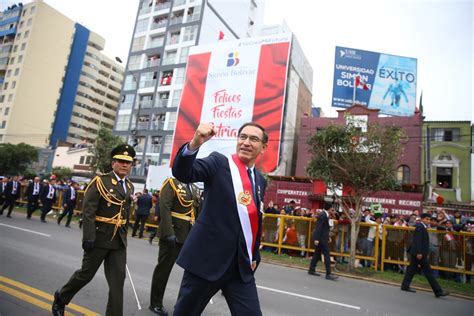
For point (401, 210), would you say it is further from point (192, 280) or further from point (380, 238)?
point (192, 280)

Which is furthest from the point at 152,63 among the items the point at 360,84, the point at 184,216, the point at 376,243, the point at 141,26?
the point at 184,216

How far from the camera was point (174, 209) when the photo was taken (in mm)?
5234

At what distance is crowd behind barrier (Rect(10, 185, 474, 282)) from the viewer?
10.0 meters

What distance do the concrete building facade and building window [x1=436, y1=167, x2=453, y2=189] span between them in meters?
54.9

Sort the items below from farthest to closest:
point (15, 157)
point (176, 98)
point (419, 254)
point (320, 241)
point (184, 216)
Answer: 1. point (15, 157)
2. point (176, 98)
3. point (320, 241)
4. point (419, 254)
5. point (184, 216)

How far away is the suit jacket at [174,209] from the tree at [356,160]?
6.92 m

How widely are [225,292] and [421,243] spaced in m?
7.41

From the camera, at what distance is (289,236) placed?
40.4 ft

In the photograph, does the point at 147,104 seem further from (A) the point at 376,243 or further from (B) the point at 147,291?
(B) the point at 147,291

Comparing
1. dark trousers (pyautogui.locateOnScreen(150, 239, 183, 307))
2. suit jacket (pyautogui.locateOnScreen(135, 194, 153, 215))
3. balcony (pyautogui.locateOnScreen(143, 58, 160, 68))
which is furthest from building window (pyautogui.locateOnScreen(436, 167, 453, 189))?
balcony (pyautogui.locateOnScreen(143, 58, 160, 68))

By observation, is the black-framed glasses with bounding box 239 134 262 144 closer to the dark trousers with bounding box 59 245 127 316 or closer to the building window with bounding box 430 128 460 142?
the dark trousers with bounding box 59 245 127 316

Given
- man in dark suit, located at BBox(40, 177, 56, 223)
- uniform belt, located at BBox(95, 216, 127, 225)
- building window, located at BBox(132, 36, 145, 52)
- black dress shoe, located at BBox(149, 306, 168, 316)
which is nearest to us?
uniform belt, located at BBox(95, 216, 127, 225)

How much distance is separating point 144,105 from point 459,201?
35293mm

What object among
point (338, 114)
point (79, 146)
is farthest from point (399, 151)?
point (79, 146)
